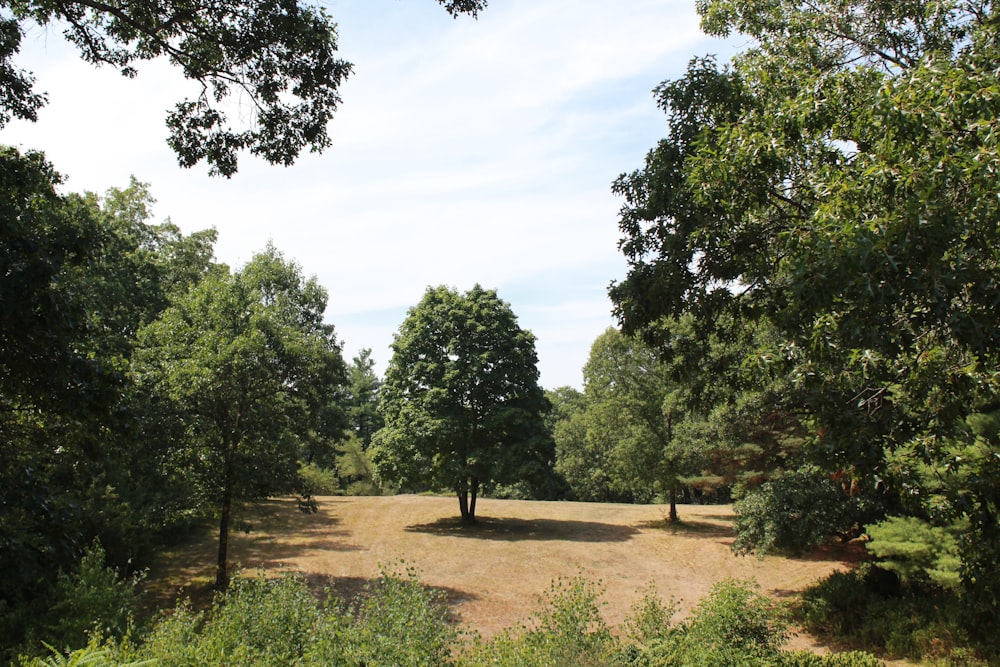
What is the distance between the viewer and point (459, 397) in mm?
26641

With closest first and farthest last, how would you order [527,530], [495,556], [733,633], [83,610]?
[733,633], [83,610], [495,556], [527,530]

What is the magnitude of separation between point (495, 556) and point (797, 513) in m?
10.3

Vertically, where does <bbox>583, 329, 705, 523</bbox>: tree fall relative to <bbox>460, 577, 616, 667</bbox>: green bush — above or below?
above

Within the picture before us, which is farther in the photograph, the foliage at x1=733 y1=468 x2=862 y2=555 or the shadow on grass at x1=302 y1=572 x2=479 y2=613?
the shadow on grass at x1=302 y1=572 x2=479 y2=613

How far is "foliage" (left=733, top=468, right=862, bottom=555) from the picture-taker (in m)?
14.2

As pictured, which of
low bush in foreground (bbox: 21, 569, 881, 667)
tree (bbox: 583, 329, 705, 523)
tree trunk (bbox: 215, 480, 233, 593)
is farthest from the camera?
tree (bbox: 583, 329, 705, 523)

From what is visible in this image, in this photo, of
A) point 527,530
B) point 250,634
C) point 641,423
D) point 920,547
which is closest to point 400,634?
point 250,634

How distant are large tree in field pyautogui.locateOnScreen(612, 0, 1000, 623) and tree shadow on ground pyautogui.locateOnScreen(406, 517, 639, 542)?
15584mm

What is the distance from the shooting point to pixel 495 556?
67.9ft

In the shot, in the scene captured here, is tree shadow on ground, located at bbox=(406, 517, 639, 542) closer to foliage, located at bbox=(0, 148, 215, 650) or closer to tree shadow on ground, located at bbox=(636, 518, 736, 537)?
tree shadow on ground, located at bbox=(636, 518, 736, 537)

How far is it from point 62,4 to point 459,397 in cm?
2030

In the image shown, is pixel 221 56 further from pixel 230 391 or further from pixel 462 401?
pixel 462 401

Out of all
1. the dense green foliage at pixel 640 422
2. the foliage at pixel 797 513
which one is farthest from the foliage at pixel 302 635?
the dense green foliage at pixel 640 422

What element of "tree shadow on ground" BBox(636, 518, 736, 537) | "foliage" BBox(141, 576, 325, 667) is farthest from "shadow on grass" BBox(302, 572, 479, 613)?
"tree shadow on ground" BBox(636, 518, 736, 537)
